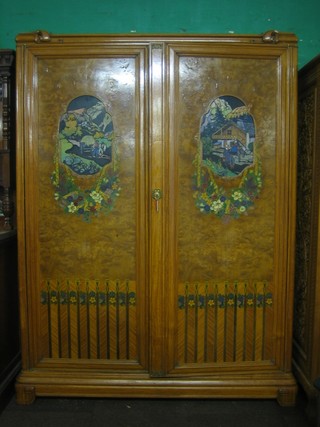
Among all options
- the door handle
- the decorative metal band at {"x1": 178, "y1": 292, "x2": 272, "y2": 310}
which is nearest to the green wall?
the door handle

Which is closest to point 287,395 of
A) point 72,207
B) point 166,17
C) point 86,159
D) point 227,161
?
point 227,161

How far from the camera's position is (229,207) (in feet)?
6.29

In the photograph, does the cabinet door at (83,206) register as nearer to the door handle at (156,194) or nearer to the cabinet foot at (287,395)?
the door handle at (156,194)

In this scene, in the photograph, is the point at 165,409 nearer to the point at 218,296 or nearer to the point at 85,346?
the point at 85,346

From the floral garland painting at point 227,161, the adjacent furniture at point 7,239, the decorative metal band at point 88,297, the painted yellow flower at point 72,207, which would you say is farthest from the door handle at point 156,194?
the adjacent furniture at point 7,239

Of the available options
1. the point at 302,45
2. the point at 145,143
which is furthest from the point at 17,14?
the point at 302,45

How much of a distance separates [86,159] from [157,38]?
0.72 metres

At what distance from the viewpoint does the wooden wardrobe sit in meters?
1.87

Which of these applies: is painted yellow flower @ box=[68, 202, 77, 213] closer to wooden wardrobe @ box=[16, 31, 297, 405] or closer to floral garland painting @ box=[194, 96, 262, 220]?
wooden wardrobe @ box=[16, 31, 297, 405]

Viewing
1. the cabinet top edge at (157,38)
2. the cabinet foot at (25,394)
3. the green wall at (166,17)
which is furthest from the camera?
the green wall at (166,17)

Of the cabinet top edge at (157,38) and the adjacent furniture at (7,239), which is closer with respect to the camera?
the cabinet top edge at (157,38)

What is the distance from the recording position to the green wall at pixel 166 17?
2.42m

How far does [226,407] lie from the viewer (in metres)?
1.96

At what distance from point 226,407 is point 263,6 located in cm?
252
